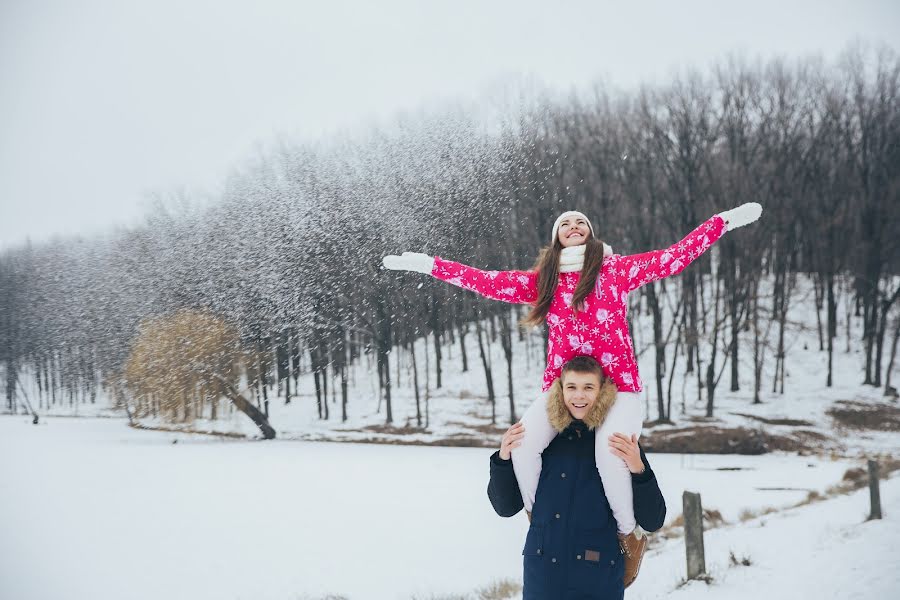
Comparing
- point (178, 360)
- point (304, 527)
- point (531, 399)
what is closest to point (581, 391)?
point (304, 527)

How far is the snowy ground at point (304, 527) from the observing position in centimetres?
672

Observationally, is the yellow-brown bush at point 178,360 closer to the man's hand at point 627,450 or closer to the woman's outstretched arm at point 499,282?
the woman's outstretched arm at point 499,282

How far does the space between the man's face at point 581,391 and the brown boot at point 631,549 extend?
0.50 meters

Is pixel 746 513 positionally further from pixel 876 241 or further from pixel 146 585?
pixel 876 241

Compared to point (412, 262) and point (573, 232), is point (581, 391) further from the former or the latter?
point (412, 262)

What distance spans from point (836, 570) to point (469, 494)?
7138mm

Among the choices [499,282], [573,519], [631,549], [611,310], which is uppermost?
[499,282]

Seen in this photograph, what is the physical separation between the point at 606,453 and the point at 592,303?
62 centimetres

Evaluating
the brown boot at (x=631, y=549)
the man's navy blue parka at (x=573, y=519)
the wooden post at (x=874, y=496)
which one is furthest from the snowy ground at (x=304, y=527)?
the man's navy blue parka at (x=573, y=519)

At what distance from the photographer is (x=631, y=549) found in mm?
2080

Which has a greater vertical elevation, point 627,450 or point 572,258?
point 572,258

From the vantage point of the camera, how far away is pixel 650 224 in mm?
20984

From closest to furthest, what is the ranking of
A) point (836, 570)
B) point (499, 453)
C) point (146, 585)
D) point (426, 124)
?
point (499, 453) < point (836, 570) < point (146, 585) < point (426, 124)

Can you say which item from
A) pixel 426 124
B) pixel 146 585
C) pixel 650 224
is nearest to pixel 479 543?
pixel 146 585
